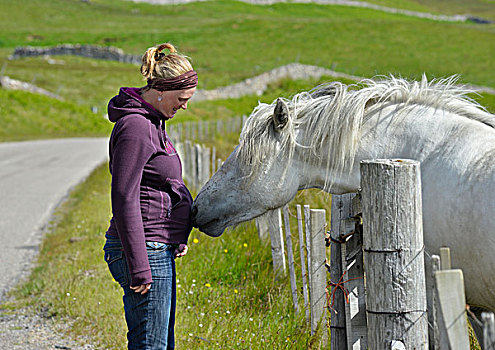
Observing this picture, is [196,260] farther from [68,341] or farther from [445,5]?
[445,5]

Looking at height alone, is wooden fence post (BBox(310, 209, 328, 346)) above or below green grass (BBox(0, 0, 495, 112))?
below

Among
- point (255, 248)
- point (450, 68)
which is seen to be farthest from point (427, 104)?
point (450, 68)

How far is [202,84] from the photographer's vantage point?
141 feet

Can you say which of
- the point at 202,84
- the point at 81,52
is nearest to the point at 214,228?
the point at 202,84

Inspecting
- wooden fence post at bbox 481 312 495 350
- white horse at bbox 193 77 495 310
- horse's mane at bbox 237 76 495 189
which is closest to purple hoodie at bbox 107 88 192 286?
white horse at bbox 193 77 495 310

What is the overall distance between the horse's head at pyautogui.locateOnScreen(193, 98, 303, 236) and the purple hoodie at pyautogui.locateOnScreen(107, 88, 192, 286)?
14 centimetres

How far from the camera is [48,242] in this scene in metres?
7.75

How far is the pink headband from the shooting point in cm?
263

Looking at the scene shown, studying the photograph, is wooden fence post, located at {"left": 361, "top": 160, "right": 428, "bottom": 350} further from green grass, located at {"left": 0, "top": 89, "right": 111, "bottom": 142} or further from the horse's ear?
green grass, located at {"left": 0, "top": 89, "right": 111, "bottom": 142}

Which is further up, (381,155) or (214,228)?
(381,155)

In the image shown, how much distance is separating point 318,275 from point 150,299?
1.38 meters

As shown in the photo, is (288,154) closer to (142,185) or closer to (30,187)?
(142,185)

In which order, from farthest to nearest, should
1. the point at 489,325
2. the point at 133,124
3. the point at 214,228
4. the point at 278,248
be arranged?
1. the point at 278,248
2. the point at 214,228
3. the point at 133,124
4. the point at 489,325

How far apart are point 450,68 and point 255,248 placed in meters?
48.0
